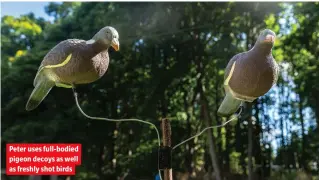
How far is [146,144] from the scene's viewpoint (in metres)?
5.78

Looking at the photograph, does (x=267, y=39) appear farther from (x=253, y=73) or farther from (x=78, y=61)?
(x=78, y=61)

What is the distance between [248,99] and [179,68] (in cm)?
418

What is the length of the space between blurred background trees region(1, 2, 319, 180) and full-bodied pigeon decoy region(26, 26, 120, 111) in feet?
11.9

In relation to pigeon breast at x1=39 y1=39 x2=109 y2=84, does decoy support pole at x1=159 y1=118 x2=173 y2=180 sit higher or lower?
lower

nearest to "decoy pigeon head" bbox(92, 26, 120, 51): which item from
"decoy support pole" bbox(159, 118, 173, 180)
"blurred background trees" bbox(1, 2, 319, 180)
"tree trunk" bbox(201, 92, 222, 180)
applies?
"decoy support pole" bbox(159, 118, 173, 180)

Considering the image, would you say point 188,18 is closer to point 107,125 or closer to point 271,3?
point 271,3

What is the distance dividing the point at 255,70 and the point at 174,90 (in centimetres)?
457

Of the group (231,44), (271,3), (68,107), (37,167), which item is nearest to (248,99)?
(37,167)

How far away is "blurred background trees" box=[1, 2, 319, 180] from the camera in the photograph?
511cm

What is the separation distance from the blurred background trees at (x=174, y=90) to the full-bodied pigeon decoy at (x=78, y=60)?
11.9ft

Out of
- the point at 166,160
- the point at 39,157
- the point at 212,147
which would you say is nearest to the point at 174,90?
the point at 212,147

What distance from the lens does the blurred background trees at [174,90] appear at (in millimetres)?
5105

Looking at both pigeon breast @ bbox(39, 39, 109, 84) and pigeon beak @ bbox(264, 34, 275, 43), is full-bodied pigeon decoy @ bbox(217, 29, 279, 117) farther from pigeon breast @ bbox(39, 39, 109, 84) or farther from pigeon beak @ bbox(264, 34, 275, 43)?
pigeon breast @ bbox(39, 39, 109, 84)

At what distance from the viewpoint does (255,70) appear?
1129 millimetres
